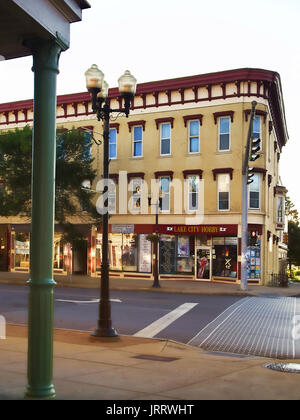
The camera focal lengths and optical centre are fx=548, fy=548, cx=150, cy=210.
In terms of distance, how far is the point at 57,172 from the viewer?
2972 centimetres

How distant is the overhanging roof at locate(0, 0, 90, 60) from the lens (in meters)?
5.13

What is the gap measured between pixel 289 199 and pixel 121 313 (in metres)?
65.4

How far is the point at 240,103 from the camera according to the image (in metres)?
31.3

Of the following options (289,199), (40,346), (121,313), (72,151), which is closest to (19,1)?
(40,346)

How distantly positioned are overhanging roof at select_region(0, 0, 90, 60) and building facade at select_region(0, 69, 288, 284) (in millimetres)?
24705

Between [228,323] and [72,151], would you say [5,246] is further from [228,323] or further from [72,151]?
[228,323]

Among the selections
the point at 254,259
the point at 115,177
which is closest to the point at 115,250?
the point at 115,177

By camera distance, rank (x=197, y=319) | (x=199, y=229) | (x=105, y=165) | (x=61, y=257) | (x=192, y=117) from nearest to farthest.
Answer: (x=105, y=165)
(x=197, y=319)
(x=199, y=229)
(x=192, y=117)
(x=61, y=257)

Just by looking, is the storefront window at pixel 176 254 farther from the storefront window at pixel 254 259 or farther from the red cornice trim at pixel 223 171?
the red cornice trim at pixel 223 171

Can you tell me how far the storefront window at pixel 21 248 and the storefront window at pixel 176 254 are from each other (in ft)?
34.3

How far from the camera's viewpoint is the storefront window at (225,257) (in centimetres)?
3106

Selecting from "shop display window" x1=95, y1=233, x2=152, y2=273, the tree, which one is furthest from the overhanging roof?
"shop display window" x1=95, y1=233, x2=152, y2=273

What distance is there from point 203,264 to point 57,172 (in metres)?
9.95

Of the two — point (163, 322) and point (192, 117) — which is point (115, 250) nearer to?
point (192, 117)
